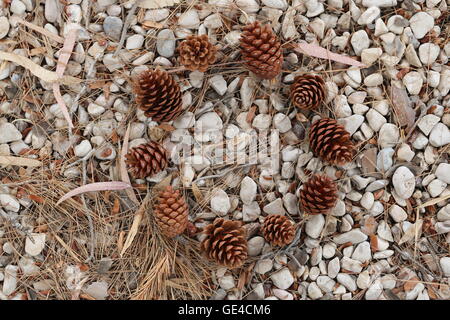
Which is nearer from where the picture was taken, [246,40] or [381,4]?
[246,40]

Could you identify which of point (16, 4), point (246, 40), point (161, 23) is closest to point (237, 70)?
point (246, 40)

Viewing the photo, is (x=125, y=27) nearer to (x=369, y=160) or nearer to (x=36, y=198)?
(x=36, y=198)

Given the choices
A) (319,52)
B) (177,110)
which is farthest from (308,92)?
(177,110)

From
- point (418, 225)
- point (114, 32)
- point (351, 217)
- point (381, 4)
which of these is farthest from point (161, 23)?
point (418, 225)

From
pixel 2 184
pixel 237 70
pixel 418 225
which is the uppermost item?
pixel 237 70

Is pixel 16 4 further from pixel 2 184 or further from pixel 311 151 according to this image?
pixel 311 151

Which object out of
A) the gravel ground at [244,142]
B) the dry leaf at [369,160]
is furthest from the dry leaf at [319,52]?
the dry leaf at [369,160]

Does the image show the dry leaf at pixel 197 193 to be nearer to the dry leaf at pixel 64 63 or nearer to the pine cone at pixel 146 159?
the pine cone at pixel 146 159

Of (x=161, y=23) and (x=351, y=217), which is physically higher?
(x=161, y=23)
